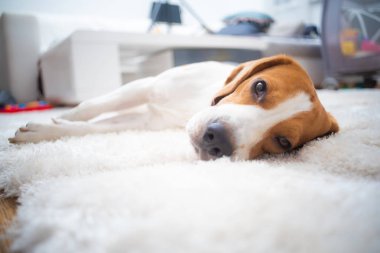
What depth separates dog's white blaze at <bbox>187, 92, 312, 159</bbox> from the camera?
103 centimetres

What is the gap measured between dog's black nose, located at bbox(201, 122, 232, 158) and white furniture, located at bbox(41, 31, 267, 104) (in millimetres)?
2344

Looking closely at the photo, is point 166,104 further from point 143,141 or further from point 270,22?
point 270,22

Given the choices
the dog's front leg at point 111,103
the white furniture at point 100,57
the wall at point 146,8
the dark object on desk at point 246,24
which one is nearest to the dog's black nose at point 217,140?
the dog's front leg at point 111,103

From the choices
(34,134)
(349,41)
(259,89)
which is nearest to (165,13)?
(349,41)

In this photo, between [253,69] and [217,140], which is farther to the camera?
[253,69]

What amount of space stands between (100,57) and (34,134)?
1.87 meters

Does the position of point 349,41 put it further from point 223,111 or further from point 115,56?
point 223,111

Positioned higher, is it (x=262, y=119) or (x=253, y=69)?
(x=253, y=69)

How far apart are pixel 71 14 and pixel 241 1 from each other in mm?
4068

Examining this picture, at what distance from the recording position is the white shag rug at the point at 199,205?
A: 0.52m

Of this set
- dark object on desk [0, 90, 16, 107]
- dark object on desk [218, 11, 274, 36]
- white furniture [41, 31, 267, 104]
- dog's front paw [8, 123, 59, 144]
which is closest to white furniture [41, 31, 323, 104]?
white furniture [41, 31, 267, 104]

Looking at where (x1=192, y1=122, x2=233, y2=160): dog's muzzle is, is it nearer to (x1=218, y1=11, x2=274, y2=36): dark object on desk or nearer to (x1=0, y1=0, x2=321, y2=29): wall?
(x1=0, y1=0, x2=321, y2=29): wall

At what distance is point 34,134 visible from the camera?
1.42 metres

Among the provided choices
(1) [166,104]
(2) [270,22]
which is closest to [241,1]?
(2) [270,22]
